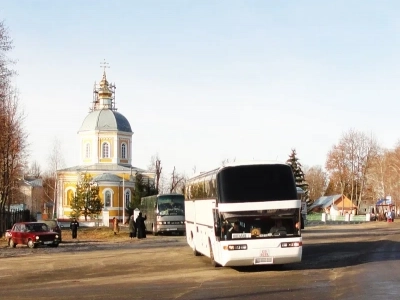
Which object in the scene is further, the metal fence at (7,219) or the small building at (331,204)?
the small building at (331,204)

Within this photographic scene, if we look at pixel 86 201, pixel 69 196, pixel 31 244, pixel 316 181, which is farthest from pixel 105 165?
pixel 316 181

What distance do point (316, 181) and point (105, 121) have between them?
69.3 metres

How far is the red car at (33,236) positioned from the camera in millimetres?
39759

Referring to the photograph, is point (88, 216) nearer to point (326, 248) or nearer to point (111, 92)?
point (111, 92)

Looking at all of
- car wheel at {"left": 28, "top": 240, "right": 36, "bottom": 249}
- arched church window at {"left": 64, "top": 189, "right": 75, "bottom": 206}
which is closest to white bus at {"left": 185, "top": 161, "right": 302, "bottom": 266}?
car wheel at {"left": 28, "top": 240, "right": 36, "bottom": 249}

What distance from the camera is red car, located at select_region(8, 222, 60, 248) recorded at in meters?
39.8

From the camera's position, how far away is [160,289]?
1705cm

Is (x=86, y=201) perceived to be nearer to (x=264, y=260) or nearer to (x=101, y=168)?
(x=101, y=168)

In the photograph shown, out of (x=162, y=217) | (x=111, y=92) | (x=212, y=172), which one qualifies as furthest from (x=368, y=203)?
(x=212, y=172)

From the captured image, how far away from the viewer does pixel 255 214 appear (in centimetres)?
2033

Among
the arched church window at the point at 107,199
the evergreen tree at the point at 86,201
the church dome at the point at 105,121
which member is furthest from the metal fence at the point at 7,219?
the church dome at the point at 105,121

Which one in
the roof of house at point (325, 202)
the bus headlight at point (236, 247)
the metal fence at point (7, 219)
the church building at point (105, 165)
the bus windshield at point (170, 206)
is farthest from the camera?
the roof of house at point (325, 202)

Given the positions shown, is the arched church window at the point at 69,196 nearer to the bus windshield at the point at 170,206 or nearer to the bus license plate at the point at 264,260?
the bus windshield at the point at 170,206

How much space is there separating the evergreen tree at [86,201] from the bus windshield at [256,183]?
71816 mm
